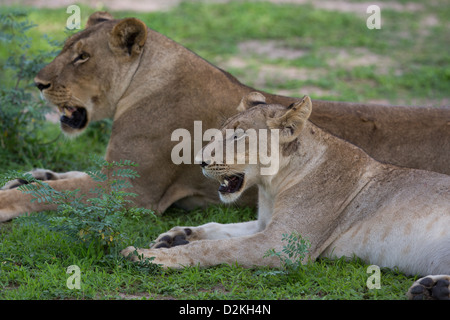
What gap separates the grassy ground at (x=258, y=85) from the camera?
4.67 metres

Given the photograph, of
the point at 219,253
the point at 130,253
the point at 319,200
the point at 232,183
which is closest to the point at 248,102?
the point at 232,183

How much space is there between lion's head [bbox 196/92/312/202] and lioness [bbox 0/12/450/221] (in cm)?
107

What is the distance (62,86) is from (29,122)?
152 centimetres

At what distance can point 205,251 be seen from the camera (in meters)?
5.02

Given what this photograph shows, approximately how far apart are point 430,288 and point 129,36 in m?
3.33

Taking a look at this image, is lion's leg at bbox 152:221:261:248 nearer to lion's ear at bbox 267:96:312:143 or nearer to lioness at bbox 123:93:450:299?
lioness at bbox 123:93:450:299

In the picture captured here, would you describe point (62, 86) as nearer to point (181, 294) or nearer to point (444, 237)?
point (181, 294)

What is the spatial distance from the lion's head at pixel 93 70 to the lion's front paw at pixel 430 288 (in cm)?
314

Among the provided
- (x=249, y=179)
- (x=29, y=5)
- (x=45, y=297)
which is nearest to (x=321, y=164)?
(x=249, y=179)

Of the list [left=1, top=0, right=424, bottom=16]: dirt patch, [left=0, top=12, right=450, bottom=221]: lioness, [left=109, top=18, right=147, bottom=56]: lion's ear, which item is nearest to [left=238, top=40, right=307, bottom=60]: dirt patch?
[left=1, top=0, right=424, bottom=16]: dirt patch

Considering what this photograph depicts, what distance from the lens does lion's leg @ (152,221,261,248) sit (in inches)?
215

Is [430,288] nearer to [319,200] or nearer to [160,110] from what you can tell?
[319,200]

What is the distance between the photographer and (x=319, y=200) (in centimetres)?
521

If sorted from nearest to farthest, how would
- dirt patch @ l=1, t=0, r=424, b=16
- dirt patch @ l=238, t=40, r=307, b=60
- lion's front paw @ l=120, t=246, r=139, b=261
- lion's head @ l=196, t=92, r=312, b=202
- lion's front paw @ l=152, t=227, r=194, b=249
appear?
lion's front paw @ l=120, t=246, r=139, b=261
lion's head @ l=196, t=92, r=312, b=202
lion's front paw @ l=152, t=227, r=194, b=249
dirt patch @ l=238, t=40, r=307, b=60
dirt patch @ l=1, t=0, r=424, b=16
